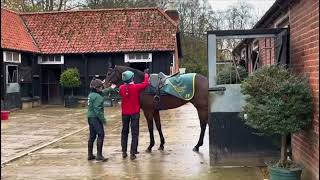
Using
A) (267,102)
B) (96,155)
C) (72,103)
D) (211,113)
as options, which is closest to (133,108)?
(96,155)

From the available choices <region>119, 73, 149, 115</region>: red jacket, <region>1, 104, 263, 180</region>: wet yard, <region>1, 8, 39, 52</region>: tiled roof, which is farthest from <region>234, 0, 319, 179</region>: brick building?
<region>1, 8, 39, 52</region>: tiled roof

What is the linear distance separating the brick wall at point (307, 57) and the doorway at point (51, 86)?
2142 cm

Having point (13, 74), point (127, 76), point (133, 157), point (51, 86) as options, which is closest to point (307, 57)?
point (127, 76)

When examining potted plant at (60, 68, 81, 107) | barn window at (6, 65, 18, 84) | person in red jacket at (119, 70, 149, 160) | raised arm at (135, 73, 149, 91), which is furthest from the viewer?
potted plant at (60, 68, 81, 107)

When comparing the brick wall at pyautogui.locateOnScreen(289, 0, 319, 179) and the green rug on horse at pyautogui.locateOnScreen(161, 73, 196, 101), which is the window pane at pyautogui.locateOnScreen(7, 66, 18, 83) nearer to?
the green rug on horse at pyautogui.locateOnScreen(161, 73, 196, 101)

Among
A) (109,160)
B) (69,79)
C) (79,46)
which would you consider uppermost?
(79,46)

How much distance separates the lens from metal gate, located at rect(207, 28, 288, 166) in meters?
7.56

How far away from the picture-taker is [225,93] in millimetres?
7570

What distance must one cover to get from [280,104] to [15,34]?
70.5ft

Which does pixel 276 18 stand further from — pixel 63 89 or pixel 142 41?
pixel 63 89

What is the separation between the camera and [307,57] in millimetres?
6348

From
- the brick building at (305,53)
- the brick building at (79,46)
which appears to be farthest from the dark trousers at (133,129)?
the brick building at (79,46)

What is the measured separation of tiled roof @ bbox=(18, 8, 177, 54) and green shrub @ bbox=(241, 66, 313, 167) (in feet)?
60.6

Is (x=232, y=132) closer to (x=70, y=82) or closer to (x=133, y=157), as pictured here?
(x=133, y=157)
